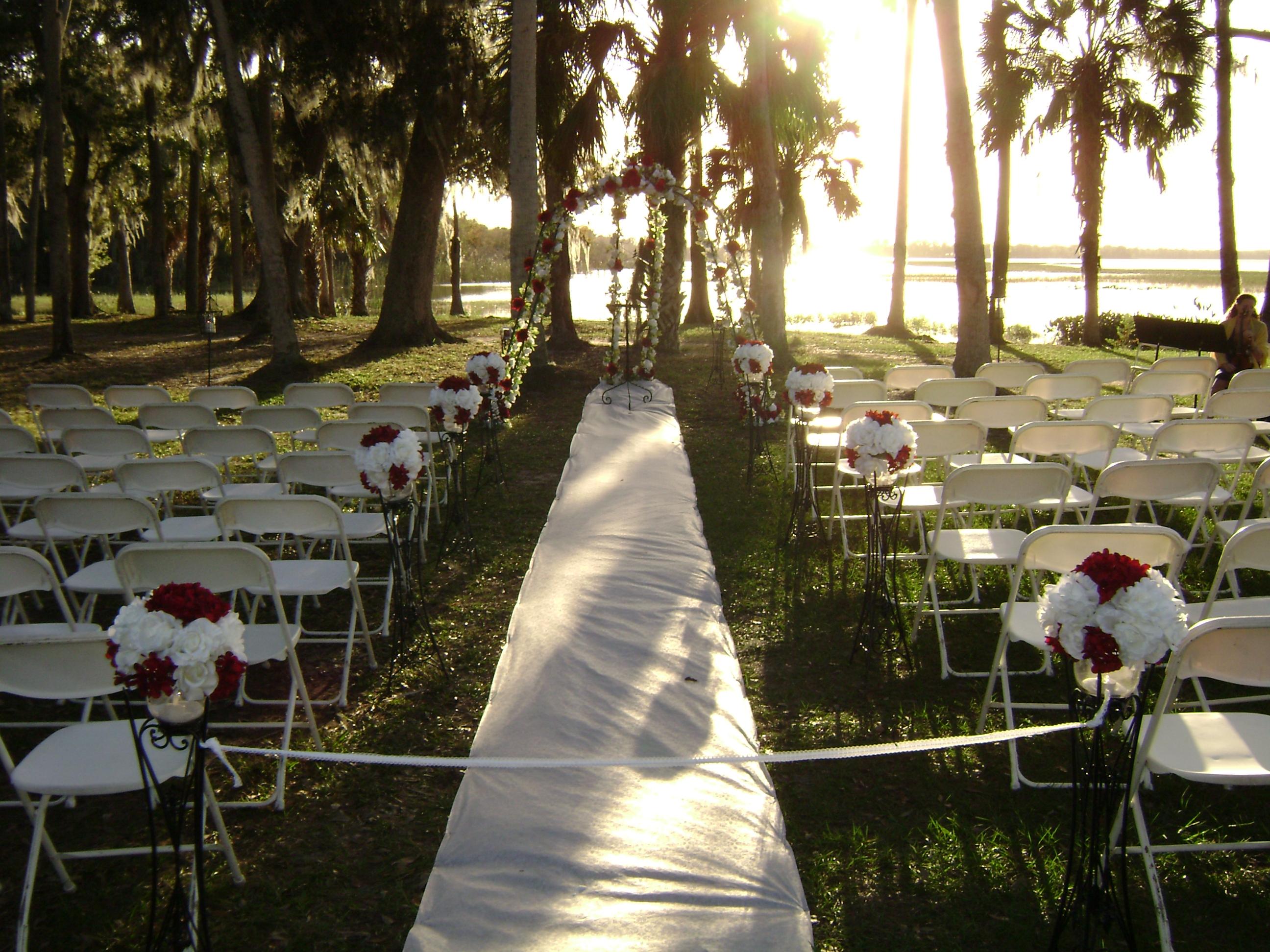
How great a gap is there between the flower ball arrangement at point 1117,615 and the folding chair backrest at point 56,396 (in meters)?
7.23

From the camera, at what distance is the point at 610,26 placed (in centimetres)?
1422

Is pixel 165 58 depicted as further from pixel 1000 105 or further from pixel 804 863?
pixel 804 863

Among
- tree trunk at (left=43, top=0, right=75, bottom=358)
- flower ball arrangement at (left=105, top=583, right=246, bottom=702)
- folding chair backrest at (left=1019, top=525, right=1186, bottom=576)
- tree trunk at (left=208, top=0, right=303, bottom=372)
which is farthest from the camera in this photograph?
tree trunk at (left=43, top=0, right=75, bottom=358)

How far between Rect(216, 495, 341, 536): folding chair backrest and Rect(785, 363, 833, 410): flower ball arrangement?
3047mm

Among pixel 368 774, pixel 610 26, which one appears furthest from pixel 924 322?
pixel 368 774

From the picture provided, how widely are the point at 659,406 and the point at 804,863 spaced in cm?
829

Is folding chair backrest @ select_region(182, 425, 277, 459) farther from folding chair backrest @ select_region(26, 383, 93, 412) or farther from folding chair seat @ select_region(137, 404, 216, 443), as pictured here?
folding chair backrest @ select_region(26, 383, 93, 412)

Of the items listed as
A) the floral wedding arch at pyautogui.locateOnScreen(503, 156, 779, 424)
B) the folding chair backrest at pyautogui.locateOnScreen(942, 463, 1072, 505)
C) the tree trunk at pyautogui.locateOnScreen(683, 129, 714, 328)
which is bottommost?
the folding chair backrest at pyautogui.locateOnScreen(942, 463, 1072, 505)

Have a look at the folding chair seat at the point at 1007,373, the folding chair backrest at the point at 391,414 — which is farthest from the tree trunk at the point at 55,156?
the folding chair seat at the point at 1007,373

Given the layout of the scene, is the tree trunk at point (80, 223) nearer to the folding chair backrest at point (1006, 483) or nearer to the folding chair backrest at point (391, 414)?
the folding chair backrest at point (391, 414)

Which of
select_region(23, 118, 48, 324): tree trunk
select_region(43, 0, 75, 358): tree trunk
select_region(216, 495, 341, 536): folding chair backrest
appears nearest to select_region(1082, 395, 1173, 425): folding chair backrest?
select_region(216, 495, 341, 536): folding chair backrest

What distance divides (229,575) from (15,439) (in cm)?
311

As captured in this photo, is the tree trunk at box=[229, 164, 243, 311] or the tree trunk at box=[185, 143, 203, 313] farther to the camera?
the tree trunk at box=[185, 143, 203, 313]

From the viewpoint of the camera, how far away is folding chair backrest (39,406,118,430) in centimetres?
616
